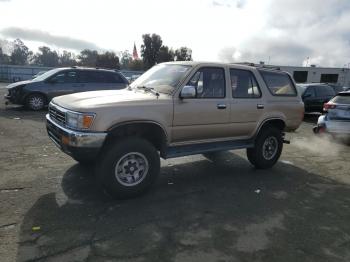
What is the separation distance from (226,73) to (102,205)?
3045 millimetres

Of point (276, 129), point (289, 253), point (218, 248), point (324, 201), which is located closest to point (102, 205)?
point (218, 248)

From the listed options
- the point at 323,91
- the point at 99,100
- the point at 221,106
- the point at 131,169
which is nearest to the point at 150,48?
the point at 323,91

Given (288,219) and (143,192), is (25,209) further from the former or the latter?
(288,219)

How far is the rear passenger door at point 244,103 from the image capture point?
582cm

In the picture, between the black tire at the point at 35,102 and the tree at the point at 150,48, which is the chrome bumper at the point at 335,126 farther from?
the tree at the point at 150,48

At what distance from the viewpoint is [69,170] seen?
5.80 metres

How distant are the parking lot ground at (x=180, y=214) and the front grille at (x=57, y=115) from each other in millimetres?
1024

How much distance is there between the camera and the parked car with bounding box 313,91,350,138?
8656 millimetres

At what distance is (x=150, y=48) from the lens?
65188 millimetres

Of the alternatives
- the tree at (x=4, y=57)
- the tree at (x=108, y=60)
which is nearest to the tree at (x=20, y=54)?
the tree at (x=4, y=57)

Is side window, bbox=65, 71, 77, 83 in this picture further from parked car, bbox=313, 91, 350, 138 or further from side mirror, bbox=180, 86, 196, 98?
side mirror, bbox=180, 86, 196, 98

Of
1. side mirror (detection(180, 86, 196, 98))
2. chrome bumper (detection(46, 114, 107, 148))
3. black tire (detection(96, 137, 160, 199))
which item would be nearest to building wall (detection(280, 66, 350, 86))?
side mirror (detection(180, 86, 196, 98))

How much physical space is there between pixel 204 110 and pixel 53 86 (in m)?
9.48

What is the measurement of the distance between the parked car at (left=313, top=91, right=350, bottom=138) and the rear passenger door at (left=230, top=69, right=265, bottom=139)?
371 cm
